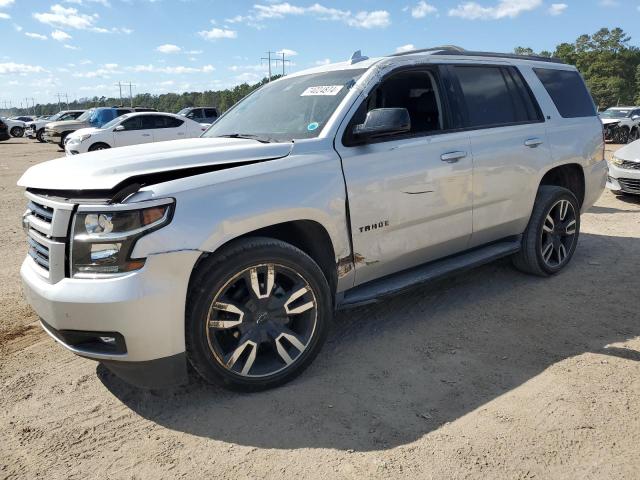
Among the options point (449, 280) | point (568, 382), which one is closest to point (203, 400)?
point (568, 382)

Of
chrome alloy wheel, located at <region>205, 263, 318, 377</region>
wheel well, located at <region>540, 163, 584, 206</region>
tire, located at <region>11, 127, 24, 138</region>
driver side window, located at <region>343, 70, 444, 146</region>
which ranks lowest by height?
chrome alloy wheel, located at <region>205, 263, 318, 377</region>

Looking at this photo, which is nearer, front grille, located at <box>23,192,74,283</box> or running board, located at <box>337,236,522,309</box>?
front grille, located at <box>23,192,74,283</box>

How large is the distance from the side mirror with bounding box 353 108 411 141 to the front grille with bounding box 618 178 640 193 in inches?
273

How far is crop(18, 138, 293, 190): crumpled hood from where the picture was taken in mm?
2602

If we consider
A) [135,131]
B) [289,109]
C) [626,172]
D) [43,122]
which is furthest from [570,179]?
[43,122]

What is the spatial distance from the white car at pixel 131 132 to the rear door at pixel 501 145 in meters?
12.4

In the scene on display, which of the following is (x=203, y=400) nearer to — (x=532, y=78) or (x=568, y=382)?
(x=568, y=382)

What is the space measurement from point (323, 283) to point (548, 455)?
1.45 m

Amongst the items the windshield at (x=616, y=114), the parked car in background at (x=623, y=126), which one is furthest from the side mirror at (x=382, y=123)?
the windshield at (x=616, y=114)

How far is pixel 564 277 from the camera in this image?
16.0ft

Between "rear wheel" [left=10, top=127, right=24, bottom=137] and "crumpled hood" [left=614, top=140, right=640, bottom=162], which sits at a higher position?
"rear wheel" [left=10, top=127, right=24, bottom=137]

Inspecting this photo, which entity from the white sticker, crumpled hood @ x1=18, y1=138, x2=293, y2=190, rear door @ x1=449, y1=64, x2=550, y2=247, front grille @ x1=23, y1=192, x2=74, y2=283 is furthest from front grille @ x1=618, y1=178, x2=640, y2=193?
front grille @ x1=23, y1=192, x2=74, y2=283

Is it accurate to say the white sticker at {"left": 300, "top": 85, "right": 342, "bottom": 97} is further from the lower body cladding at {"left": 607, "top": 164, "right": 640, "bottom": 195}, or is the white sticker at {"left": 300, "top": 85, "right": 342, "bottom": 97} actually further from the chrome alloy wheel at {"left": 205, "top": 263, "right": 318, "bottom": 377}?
the lower body cladding at {"left": 607, "top": 164, "right": 640, "bottom": 195}

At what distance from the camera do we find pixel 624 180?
8.63 metres
